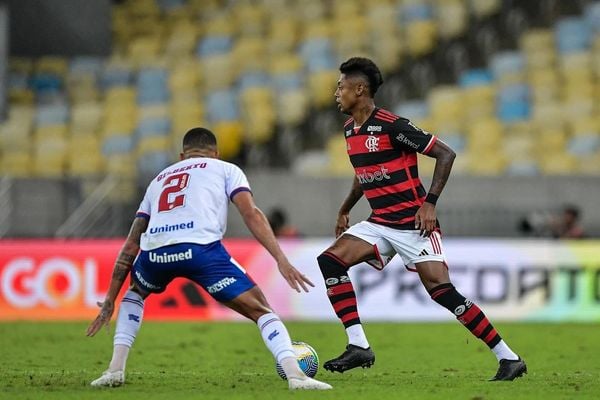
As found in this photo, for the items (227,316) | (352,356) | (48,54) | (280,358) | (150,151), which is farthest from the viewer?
(48,54)

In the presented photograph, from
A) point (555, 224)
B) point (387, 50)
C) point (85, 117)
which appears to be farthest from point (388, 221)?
point (387, 50)

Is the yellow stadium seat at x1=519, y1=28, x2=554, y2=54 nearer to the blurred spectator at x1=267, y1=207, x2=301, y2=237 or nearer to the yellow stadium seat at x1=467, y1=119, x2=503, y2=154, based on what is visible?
the yellow stadium seat at x1=467, y1=119, x2=503, y2=154

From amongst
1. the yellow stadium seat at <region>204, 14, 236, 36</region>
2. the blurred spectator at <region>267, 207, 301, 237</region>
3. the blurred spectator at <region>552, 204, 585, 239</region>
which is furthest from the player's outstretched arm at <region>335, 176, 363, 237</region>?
the yellow stadium seat at <region>204, 14, 236, 36</region>

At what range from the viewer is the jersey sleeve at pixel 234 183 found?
823 centimetres

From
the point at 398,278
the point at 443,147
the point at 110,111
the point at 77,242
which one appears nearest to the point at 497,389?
the point at 443,147

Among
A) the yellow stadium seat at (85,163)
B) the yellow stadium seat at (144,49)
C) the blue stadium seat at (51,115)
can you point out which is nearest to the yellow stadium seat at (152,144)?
the yellow stadium seat at (85,163)

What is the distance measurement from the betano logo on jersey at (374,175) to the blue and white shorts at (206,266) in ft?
5.28

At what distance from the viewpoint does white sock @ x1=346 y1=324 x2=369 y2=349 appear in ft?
30.0

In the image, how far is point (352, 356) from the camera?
A: 9031mm

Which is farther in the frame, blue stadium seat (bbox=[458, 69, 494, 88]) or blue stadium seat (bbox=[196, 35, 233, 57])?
blue stadium seat (bbox=[196, 35, 233, 57])

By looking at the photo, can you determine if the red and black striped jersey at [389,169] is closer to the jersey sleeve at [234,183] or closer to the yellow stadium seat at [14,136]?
the jersey sleeve at [234,183]

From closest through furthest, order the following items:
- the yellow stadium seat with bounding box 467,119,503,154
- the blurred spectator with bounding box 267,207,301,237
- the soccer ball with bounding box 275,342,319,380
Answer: the soccer ball with bounding box 275,342,319,380 < the blurred spectator with bounding box 267,207,301,237 < the yellow stadium seat with bounding box 467,119,503,154

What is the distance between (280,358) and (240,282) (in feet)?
1.83

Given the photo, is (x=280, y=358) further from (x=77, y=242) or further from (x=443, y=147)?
(x=77, y=242)
